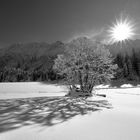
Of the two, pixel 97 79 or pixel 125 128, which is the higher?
pixel 97 79

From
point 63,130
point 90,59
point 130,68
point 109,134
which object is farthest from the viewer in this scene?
point 130,68

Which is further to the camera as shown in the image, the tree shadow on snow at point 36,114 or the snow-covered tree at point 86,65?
the snow-covered tree at point 86,65

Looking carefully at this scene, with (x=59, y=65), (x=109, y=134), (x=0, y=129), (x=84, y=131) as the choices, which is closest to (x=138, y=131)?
(x=109, y=134)

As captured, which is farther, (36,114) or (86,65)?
(86,65)

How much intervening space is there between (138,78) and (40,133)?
7564cm

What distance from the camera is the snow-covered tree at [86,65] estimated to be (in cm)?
1841

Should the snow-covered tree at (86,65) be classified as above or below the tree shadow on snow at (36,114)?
above

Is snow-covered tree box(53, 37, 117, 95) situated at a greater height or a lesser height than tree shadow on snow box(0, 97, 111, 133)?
greater

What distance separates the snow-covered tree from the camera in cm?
1841

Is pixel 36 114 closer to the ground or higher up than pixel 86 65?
closer to the ground

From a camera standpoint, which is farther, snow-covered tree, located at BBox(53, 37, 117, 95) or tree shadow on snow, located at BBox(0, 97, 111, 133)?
snow-covered tree, located at BBox(53, 37, 117, 95)

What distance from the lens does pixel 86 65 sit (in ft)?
60.6

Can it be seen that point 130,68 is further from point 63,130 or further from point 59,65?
point 63,130

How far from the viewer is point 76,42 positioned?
787 inches
